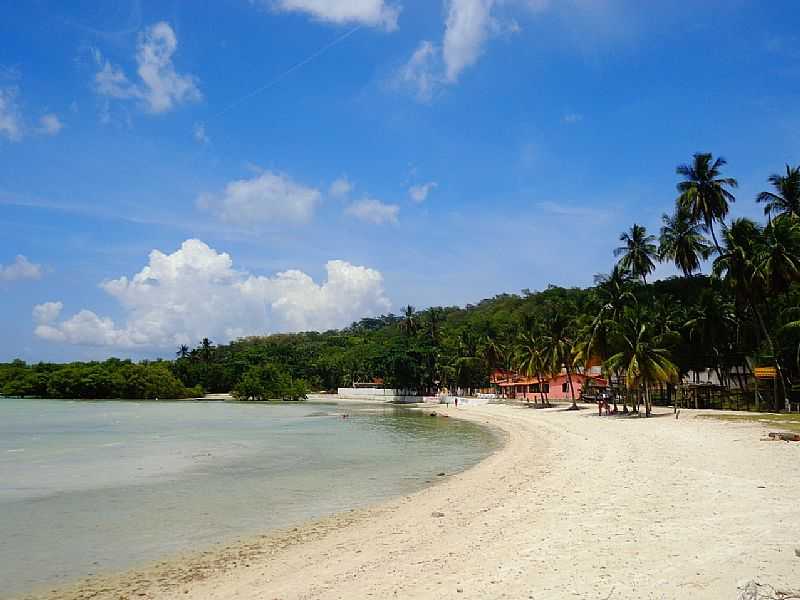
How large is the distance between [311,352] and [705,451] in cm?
13356

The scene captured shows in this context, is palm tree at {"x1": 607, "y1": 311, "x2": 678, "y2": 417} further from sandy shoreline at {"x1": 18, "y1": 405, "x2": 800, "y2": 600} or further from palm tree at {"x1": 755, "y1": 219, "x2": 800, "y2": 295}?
sandy shoreline at {"x1": 18, "y1": 405, "x2": 800, "y2": 600}

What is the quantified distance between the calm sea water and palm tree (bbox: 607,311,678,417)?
9794 millimetres

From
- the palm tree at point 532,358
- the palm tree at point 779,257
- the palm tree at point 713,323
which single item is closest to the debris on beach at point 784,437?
the palm tree at point 779,257

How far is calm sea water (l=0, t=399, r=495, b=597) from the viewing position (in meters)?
11.6

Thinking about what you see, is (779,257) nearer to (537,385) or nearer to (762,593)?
(762,593)

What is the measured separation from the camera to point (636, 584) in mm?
7070

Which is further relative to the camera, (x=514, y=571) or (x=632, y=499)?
(x=632, y=499)

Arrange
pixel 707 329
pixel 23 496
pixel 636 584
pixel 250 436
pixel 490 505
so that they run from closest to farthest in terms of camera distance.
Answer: pixel 636 584 → pixel 490 505 → pixel 23 496 → pixel 250 436 → pixel 707 329

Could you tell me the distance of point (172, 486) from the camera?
60.6 feet

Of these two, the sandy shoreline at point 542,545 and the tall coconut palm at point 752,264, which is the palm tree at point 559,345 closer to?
the tall coconut palm at point 752,264

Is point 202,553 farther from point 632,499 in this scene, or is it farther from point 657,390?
point 657,390

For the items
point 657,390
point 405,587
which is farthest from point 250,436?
point 657,390

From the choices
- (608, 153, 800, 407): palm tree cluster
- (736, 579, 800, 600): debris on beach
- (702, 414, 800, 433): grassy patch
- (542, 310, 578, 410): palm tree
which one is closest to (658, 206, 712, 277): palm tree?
(608, 153, 800, 407): palm tree cluster

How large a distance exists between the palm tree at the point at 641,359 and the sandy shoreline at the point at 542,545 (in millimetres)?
19168
